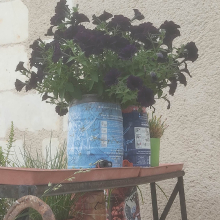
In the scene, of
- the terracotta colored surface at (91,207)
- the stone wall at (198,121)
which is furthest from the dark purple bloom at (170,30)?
the stone wall at (198,121)

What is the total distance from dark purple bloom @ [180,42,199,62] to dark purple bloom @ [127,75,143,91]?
27 centimetres

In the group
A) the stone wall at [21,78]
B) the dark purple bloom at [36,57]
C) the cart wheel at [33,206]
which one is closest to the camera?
the cart wheel at [33,206]

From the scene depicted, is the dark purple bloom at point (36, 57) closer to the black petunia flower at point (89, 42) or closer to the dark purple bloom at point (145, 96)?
the black petunia flower at point (89, 42)

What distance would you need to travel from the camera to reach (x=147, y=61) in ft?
3.38

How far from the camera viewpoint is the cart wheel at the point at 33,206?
0.62 metres

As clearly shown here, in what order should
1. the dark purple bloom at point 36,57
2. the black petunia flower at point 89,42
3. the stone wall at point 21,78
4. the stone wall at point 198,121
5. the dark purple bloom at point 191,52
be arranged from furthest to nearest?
1. the stone wall at point 21,78
2. the stone wall at point 198,121
3. the dark purple bloom at point 191,52
4. the dark purple bloom at point 36,57
5. the black petunia flower at point 89,42

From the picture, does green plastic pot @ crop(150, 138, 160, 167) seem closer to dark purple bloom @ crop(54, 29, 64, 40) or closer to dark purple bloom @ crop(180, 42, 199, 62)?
dark purple bloom @ crop(180, 42, 199, 62)

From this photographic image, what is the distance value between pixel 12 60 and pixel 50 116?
1.36 feet

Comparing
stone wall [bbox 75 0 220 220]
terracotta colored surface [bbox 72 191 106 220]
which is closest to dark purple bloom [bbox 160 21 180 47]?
terracotta colored surface [bbox 72 191 106 220]

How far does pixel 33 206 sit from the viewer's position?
2.05 feet


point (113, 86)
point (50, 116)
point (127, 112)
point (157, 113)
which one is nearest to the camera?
point (113, 86)

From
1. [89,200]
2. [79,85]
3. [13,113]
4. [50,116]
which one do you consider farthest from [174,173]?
[13,113]

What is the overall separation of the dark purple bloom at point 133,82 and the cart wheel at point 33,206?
42 centimetres

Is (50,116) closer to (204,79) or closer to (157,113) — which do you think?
(157,113)
